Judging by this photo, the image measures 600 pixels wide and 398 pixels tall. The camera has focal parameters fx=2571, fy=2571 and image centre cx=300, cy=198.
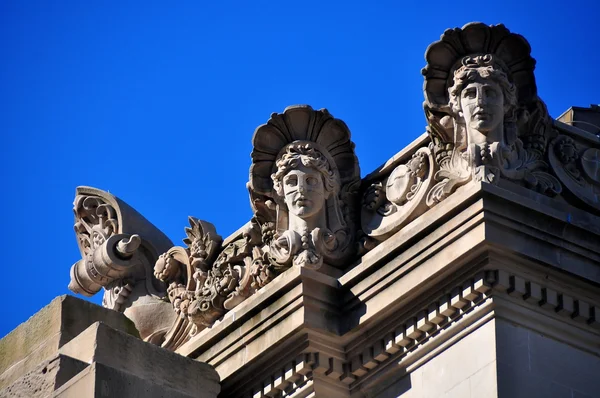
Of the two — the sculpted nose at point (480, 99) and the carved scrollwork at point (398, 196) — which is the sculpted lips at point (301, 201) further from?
the sculpted nose at point (480, 99)

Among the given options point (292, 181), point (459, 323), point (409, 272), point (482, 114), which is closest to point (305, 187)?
point (292, 181)

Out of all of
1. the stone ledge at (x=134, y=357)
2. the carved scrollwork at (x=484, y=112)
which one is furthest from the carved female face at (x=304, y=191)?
the stone ledge at (x=134, y=357)

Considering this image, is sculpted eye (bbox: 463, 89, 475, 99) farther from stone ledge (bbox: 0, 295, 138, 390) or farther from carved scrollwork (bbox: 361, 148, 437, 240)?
stone ledge (bbox: 0, 295, 138, 390)

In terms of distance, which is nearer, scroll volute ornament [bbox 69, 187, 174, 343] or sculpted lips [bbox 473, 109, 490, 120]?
sculpted lips [bbox 473, 109, 490, 120]

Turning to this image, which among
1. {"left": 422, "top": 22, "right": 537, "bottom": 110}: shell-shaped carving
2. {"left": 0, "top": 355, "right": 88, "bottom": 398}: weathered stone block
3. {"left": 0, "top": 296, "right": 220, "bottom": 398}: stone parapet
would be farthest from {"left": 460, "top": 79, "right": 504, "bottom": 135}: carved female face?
{"left": 0, "top": 355, "right": 88, "bottom": 398}: weathered stone block

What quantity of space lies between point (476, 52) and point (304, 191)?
2.64 meters

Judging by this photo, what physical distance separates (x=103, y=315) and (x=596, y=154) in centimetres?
615

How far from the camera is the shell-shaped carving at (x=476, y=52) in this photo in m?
30.0

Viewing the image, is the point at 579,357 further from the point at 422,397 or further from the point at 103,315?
the point at 103,315

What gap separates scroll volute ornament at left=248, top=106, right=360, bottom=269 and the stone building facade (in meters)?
0.02

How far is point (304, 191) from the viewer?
30656 millimetres

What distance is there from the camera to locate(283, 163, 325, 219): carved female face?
30594 mm

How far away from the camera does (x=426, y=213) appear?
29578mm

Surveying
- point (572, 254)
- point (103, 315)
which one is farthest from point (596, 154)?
Answer: point (103, 315)
